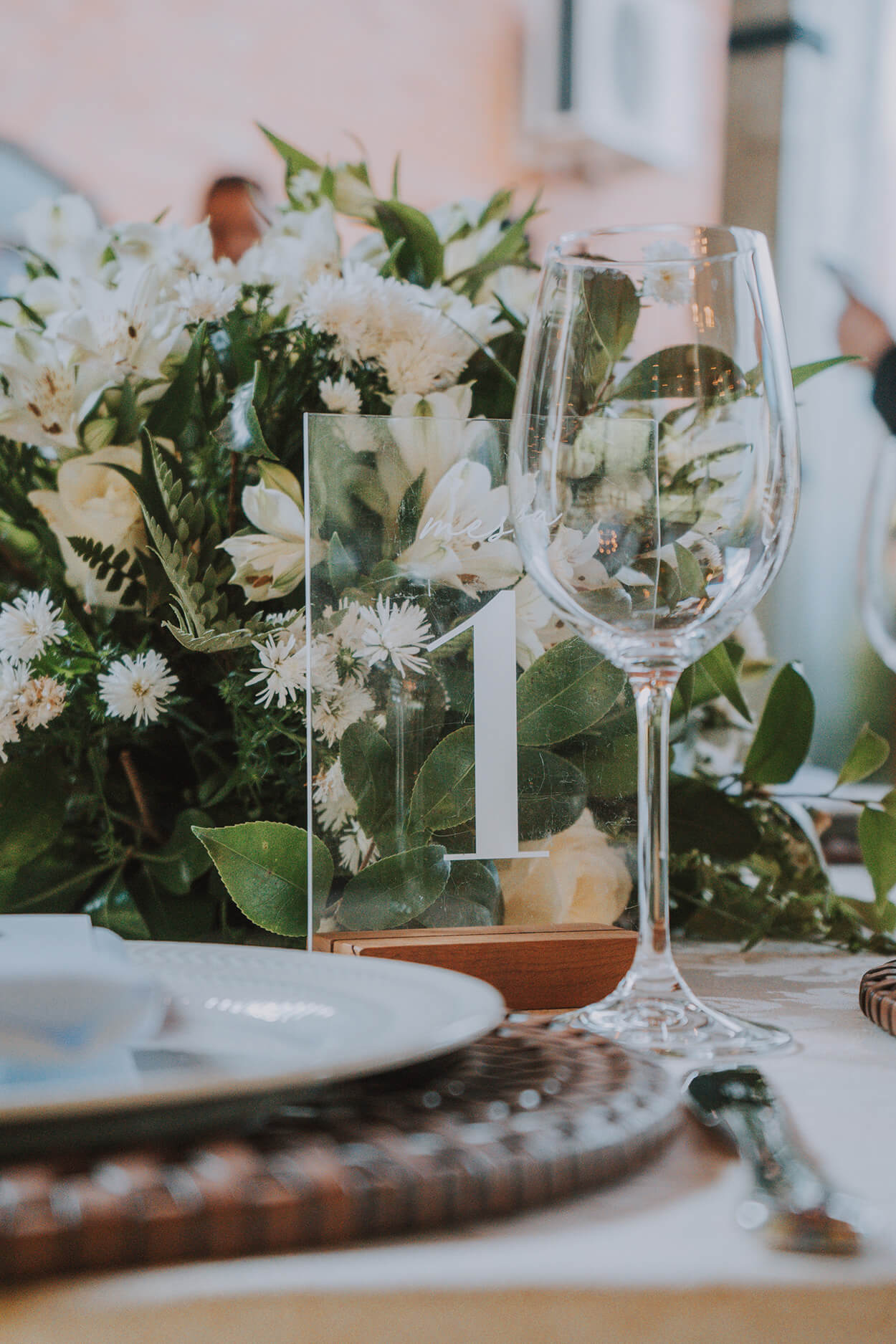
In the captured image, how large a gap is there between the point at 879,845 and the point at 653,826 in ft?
0.72

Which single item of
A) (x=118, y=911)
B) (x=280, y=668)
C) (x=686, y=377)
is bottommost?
(x=118, y=911)

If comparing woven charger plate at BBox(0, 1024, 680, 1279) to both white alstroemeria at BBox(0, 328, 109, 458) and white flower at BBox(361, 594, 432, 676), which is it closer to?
white flower at BBox(361, 594, 432, 676)

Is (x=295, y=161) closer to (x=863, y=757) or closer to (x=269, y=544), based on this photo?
(x=269, y=544)

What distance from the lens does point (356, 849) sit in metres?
0.43

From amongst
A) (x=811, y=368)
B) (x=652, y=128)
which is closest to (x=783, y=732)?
(x=811, y=368)

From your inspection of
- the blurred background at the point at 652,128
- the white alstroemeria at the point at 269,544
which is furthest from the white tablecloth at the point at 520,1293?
the blurred background at the point at 652,128

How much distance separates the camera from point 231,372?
0.56 metres

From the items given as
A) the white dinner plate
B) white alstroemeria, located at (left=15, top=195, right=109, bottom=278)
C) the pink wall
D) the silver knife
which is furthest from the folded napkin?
the pink wall

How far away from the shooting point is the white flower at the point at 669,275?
0.37 m

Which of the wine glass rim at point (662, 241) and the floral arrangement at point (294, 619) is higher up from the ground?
the wine glass rim at point (662, 241)

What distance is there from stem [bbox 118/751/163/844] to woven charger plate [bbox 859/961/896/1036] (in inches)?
11.4

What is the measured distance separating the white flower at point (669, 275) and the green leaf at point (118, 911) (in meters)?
0.31

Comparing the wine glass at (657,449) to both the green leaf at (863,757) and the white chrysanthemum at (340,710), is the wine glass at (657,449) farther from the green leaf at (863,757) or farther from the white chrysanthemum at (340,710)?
the green leaf at (863,757)

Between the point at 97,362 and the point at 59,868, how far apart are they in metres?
0.22
